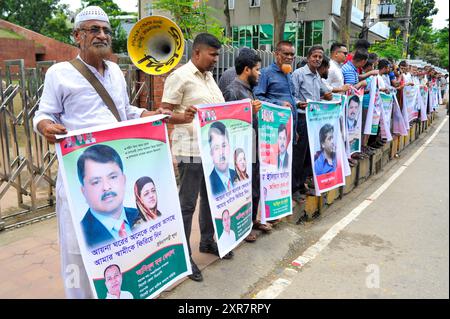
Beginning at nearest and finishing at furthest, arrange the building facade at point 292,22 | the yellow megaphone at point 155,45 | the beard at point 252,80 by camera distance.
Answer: the yellow megaphone at point 155,45 → the beard at point 252,80 → the building facade at point 292,22

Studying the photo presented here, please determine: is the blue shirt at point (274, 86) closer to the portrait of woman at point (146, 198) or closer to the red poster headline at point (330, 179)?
the red poster headline at point (330, 179)

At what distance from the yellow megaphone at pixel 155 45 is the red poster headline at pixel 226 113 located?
2.27 ft

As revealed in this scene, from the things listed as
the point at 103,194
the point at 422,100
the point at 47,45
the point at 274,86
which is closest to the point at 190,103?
the point at 103,194

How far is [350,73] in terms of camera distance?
6.20 meters

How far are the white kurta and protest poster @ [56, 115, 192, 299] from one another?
0.14 meters

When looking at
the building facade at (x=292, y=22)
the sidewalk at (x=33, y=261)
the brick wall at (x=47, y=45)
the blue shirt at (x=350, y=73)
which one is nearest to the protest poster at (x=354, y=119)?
the blue shirt at (x=350, y=73)

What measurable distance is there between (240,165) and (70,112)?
1.66 m

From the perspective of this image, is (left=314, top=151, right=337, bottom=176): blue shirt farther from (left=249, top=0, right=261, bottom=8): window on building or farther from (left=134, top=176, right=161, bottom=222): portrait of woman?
(left=249, top=0, right=261, bottom=8): window on building

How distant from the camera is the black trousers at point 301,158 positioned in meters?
4.75

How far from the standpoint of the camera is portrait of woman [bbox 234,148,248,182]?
11.4ft

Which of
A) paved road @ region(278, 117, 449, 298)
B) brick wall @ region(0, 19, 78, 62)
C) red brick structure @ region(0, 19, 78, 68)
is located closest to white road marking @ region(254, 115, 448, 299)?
paved road @ region(278, 117, 449, 298)

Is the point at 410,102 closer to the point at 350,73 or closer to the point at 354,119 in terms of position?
the point at 350,73

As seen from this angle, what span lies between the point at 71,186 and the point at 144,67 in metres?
1.84
